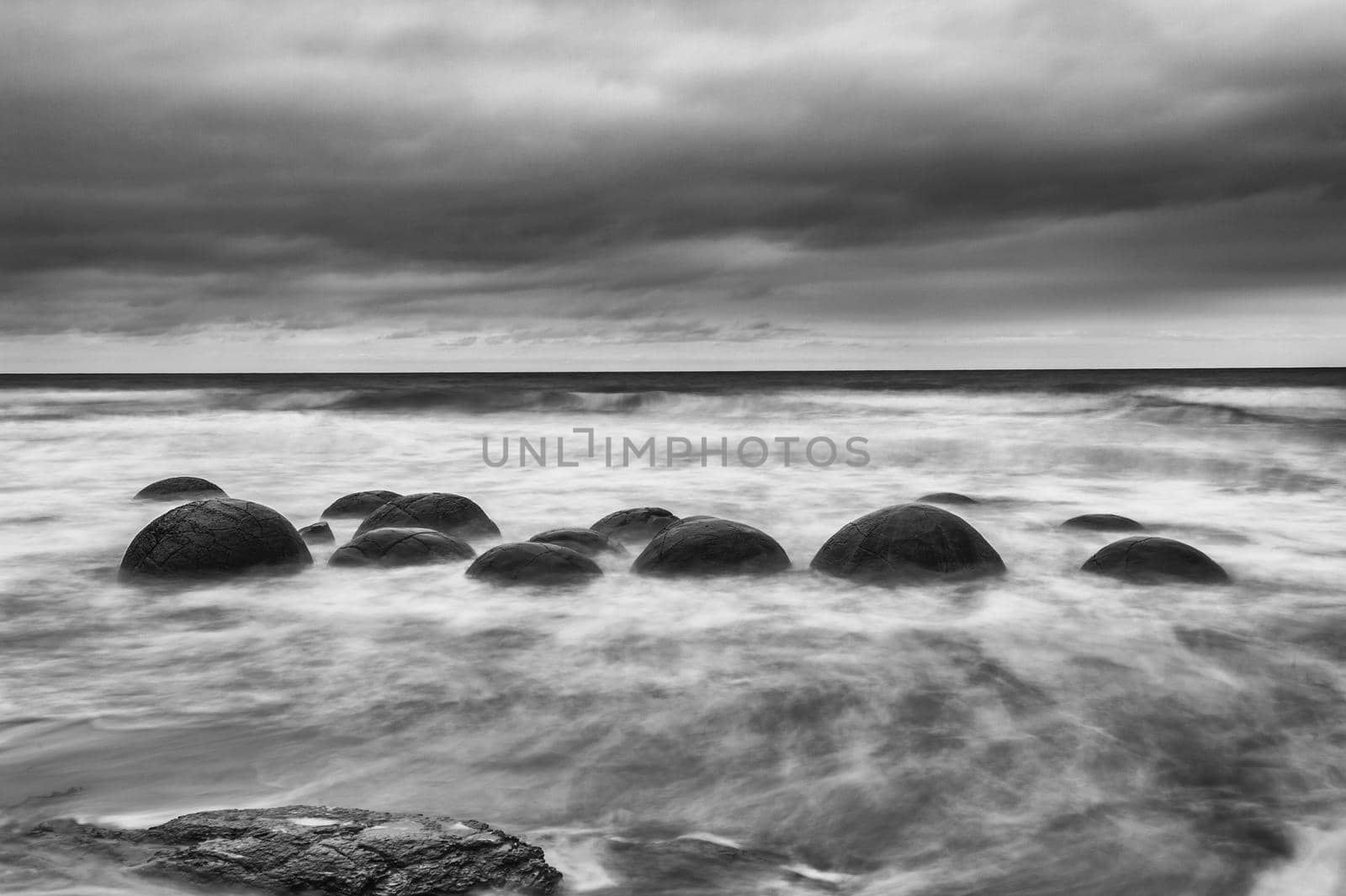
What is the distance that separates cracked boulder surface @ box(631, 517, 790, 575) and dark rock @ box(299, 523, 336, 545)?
2.49 metres

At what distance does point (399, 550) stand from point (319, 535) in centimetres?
122

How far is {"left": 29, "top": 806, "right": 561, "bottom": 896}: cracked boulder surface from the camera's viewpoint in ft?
7.88

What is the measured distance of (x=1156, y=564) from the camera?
20.6ft

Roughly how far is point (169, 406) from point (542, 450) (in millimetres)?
20464

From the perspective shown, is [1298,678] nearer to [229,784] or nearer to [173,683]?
[229,784]

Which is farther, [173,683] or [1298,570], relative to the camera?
[1298,570]

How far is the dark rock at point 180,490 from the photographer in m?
9.85

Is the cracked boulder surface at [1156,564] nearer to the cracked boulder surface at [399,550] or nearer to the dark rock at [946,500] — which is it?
the dark rock at [946,500]

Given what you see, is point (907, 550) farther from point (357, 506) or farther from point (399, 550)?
point (357, 506)

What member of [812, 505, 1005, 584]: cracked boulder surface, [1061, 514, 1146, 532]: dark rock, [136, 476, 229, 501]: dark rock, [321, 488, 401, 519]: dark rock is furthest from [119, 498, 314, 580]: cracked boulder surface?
[1061, 514, 1146, 532]: dark rock

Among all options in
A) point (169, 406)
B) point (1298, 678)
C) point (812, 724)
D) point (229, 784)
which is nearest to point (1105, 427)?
point (1298, 678)

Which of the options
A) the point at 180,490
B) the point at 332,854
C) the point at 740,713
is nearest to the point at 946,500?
the point at 740,713

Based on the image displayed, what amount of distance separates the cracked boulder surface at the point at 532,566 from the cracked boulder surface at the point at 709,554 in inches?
15.4

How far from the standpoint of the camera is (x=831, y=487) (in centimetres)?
1229
